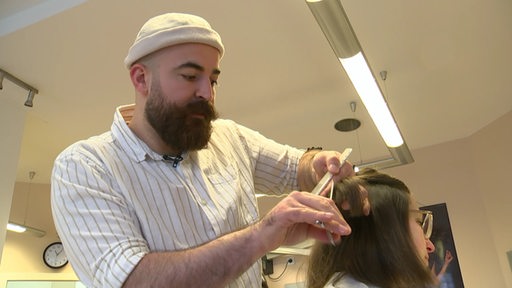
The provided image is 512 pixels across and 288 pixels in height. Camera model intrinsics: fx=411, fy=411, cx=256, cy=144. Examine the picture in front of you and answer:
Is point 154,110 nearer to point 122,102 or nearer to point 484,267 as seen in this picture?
point 122,102

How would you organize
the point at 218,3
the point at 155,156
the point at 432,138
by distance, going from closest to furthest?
1. the point at 155,156
2. the point at 218,3
3. the point at 432,138

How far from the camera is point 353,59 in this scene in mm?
2301

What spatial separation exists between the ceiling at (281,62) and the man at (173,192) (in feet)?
4.68

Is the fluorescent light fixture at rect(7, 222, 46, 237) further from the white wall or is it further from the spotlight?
the spotlight

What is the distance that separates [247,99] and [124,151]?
8.27 ft

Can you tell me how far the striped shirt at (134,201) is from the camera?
2.88ft

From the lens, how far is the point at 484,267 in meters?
4.02

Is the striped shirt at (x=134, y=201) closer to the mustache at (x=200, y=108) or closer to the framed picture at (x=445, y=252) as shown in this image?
the mustache at (x=200, y=108)

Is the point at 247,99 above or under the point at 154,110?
above

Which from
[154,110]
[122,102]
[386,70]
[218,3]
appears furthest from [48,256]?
[154,110]

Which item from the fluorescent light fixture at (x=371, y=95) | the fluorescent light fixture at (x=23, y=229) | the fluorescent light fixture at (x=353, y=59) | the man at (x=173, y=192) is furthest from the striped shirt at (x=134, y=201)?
the fluorescent light fixture at (x=23, y=229)

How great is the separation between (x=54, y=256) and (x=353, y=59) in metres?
4.64

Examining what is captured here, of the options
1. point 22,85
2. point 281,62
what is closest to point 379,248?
point 281,62

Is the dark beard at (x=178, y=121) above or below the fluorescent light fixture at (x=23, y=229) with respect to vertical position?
below
